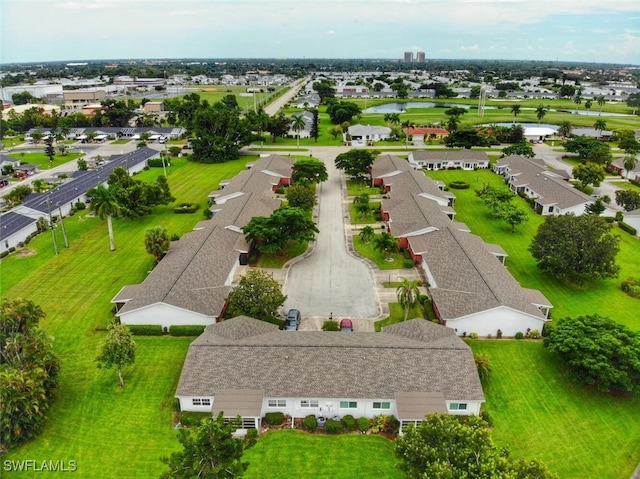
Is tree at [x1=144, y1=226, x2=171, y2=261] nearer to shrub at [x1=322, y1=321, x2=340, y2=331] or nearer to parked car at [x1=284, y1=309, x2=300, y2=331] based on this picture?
parked car at [x1=284, y1=309, x2=300, y2=331]

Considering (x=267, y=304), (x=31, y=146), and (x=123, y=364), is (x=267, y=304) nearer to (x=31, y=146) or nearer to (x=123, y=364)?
(x=123, y=364)

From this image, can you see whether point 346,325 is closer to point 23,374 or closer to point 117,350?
point 117,350

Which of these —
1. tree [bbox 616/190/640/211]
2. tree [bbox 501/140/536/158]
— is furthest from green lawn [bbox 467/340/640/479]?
tree [bbox 501/140/536/158]

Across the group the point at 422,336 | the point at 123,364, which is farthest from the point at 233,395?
the point at 422,336

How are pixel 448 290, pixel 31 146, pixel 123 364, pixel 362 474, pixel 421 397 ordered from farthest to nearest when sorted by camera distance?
pixel 31 146 → pixel 448 290 → pixel 123 364 → pixel 421 397 → pixel 362 474

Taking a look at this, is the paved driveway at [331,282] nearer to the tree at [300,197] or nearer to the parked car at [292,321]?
the parked car at [292,321]
